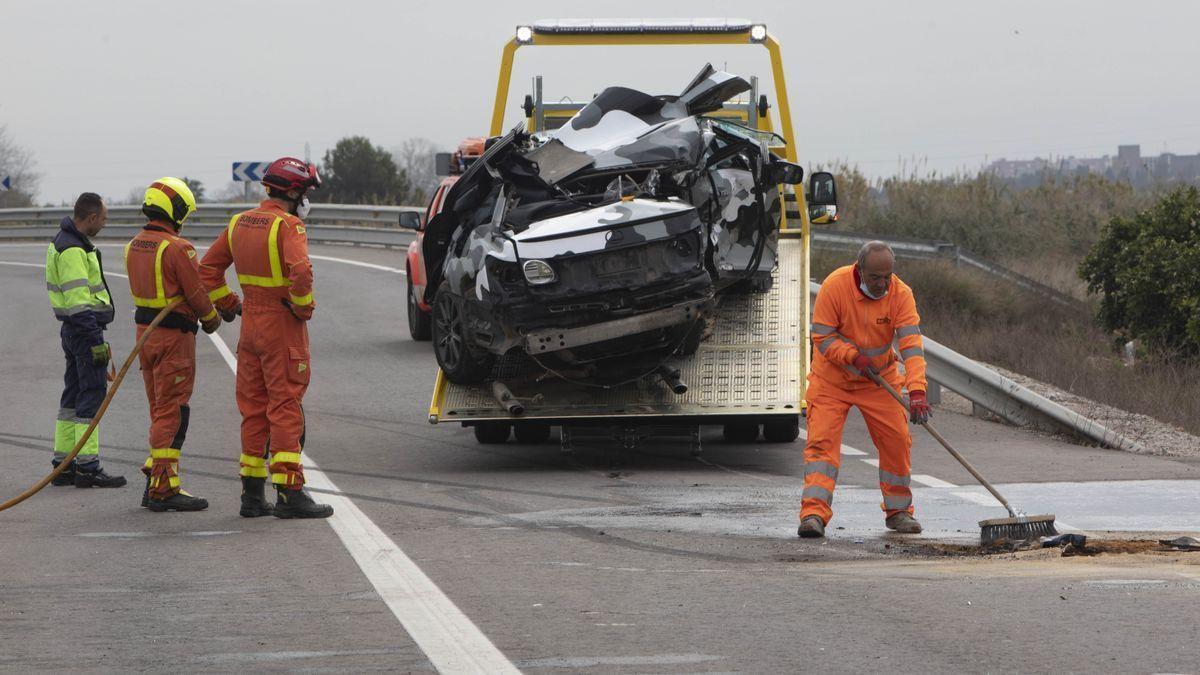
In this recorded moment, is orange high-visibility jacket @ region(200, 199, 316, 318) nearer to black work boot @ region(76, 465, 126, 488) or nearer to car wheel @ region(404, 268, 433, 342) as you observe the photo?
black work boot @ region(76, 465, 126, 488)

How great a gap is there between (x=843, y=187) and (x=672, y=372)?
2021 centimetres

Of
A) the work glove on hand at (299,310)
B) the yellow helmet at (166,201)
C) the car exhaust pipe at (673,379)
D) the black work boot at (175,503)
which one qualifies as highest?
the yellow helmet at (166,201)

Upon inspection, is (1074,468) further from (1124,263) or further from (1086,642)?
(1124,263)

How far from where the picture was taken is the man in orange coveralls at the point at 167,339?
30.5ft

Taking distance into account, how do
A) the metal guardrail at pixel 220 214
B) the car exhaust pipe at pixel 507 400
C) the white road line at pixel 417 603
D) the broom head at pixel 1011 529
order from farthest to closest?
1. the metal guardrail at pixel 220 214
2. the car exhaust pipe at pixel 507 400
3. the broom head at pixel 1011 529
4. the white road line at pixel 417 603

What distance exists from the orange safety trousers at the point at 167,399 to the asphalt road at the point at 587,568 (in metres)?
0.25

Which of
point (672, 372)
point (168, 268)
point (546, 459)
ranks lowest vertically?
point (546, 459)

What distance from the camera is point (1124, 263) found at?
18.6 metres

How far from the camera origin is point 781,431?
12.4 meters

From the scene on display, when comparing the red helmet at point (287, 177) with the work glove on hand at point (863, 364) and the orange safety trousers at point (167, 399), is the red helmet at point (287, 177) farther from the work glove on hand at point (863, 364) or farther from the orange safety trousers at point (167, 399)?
the work glove on hand at point (863, 364)

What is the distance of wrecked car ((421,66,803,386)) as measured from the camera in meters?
10.3

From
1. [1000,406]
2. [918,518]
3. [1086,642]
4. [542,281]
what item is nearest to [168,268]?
[542,281]

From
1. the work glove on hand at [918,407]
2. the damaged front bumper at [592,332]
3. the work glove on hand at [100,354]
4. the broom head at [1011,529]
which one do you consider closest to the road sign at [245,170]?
the work glove on hand at [100,354]

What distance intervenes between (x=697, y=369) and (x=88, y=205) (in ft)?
13.6
